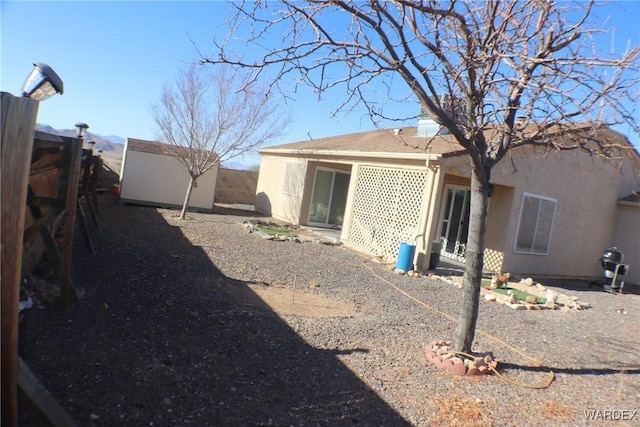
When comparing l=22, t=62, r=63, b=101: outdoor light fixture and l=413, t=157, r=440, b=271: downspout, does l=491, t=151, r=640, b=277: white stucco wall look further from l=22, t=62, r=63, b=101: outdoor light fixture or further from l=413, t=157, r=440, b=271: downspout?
l=22, t=62, r=63, b=101: outdoor light fixture

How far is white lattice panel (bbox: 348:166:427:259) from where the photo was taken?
11.3 m

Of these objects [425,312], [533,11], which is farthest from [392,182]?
[533,11]

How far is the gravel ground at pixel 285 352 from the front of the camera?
3.39 metres

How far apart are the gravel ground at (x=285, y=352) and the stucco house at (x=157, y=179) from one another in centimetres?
962

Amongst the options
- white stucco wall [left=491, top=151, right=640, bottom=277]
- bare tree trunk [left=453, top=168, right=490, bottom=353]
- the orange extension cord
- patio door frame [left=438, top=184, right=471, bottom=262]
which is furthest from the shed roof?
bare tree trunk [left=453, top=168, right=490, bottom=353]

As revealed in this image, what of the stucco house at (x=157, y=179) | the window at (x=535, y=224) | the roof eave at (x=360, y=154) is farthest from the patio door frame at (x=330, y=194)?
the window at (x=535, y=224)

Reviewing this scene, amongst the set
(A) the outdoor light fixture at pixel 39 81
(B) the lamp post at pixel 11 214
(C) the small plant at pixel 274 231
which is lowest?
(C) the small plant at pixel 274 231

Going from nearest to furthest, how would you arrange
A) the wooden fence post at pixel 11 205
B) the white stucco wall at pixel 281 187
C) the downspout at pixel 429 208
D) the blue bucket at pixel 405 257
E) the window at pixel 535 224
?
1. the wooden fence post at pixel 11 205
2. the blue bucket at pixel 405 257
3. the downspout at pixel 429 208
4. the window at pixel 535 224
5. the white stucco wall at pixel 281 187

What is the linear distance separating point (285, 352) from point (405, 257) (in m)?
6.46

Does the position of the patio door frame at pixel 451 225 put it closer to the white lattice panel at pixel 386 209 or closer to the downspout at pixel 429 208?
the white lattice panel at pixel 386 209

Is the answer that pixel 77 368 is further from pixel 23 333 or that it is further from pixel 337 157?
pixel 337 157

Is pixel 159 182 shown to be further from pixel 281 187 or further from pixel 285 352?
pixel 285 352

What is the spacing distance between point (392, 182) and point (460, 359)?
25.2ft

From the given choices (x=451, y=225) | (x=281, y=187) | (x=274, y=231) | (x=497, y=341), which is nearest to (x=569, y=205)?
(x=451, y=225)
